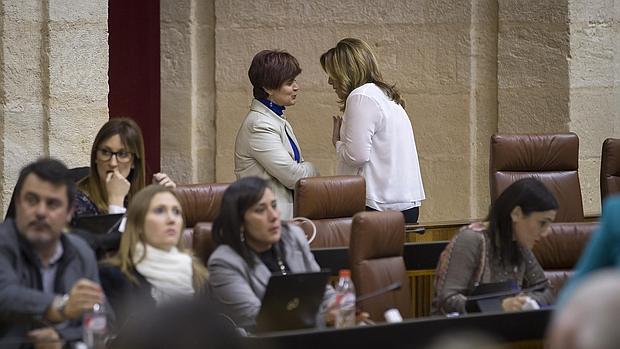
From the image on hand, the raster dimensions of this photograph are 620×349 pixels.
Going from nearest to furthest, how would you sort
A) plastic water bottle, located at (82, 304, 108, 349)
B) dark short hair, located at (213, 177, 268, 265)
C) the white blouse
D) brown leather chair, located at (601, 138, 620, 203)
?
1. plastic water bottle, located at (82, 304, 108, 349)
2. dark short hair, located at (213, 177, 268, 265)
3. the white blouse
4. brown leather chair, located at (601, 138, 620, 203)

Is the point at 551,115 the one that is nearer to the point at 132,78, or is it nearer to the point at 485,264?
the point at 132,78

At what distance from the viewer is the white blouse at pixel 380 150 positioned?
6.34 m

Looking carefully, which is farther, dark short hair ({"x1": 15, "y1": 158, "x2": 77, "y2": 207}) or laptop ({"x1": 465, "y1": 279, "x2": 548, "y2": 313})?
laptop ({"x1": 465, "y1": 279, "x2": 548, "y2": 313})

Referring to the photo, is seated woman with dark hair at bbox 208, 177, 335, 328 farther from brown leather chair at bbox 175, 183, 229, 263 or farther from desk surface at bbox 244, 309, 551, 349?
brown leather chair at bbox 175, 183, 229, 263

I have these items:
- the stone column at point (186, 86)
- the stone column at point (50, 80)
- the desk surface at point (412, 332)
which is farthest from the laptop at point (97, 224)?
the stone column at point (186, 86)

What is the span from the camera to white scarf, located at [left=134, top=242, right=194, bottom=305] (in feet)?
14.6

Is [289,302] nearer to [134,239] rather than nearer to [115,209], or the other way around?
[134,239]

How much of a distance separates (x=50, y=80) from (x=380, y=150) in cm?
171

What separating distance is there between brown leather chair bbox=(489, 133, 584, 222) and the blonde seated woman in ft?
9.03

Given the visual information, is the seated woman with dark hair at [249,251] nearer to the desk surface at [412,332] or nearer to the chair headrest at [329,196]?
the desk surface at [412,332]

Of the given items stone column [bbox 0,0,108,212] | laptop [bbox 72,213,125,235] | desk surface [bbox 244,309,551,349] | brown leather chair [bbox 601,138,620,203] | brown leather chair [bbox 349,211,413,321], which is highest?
stone column [bbox 0,0,108,212]

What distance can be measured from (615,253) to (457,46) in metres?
5.49

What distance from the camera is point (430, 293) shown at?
579cm

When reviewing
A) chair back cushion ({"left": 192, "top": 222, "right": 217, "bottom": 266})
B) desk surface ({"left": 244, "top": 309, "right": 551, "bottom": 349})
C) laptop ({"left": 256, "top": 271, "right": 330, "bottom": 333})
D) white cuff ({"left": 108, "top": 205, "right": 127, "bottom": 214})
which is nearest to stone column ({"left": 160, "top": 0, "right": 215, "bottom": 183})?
white cuff ({"left": 108, "top": 205, "right": 127, "bottom": 214})
